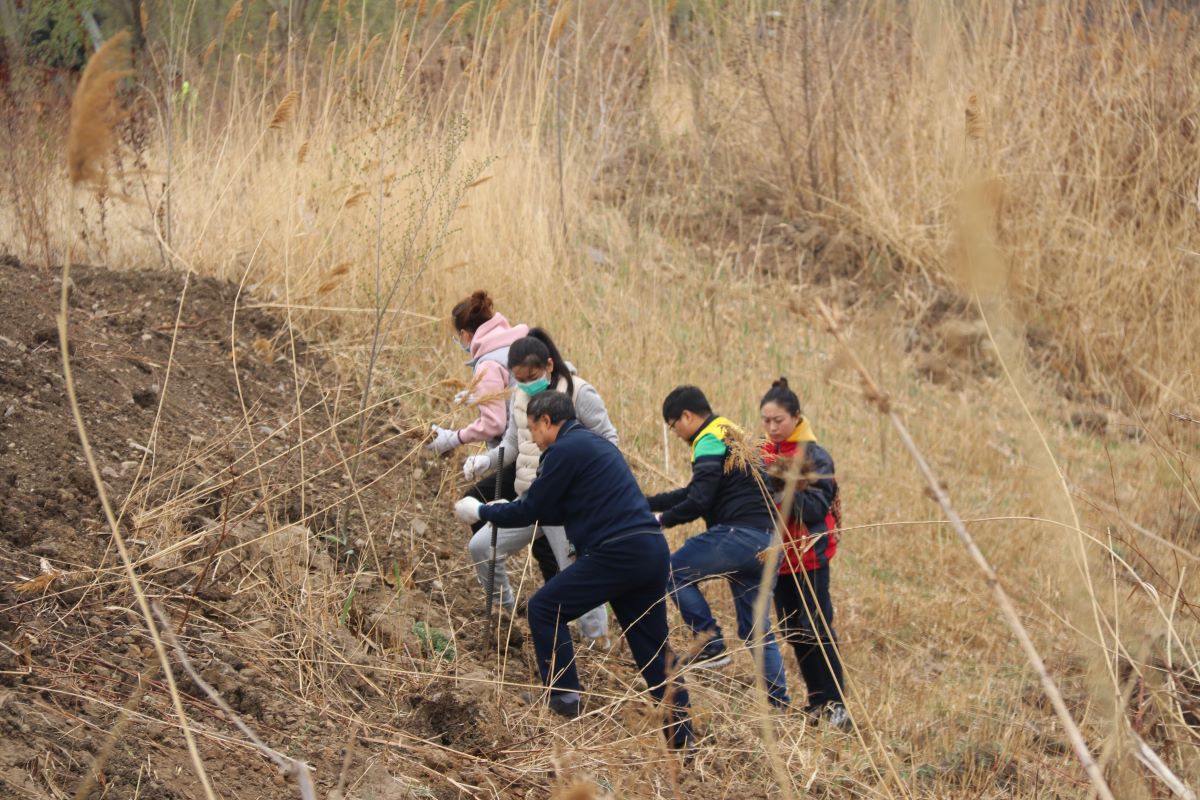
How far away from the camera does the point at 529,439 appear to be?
505 cm

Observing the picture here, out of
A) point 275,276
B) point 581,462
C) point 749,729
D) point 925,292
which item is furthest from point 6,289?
point 925,292

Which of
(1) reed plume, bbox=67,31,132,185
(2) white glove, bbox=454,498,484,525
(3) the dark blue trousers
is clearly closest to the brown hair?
(2) white glove, bbox=454,498,484,525

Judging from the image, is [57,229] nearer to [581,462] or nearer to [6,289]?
[6,289]

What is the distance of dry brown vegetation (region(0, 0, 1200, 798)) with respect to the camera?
353cm

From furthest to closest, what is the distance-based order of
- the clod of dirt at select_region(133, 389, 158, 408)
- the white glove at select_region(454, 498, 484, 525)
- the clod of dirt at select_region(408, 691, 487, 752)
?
the clod of dirt at select_region(133, 389, 158, 408), the white glove at select_region(454, 498, 484, 525), the clod of dirt at select_region(408, 691, 487, 752)

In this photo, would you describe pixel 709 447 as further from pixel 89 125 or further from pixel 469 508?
pixel 89 125

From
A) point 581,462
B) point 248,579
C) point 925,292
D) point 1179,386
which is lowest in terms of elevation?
point 925,292

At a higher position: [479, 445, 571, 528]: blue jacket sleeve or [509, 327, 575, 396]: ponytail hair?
[509, 327, 575, 396]: ponytail hair

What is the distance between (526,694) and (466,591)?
2.93ft

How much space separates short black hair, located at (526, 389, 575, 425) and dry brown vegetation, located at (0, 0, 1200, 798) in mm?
481

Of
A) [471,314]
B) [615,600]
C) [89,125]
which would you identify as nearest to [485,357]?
[471,314]

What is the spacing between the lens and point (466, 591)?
542 cm

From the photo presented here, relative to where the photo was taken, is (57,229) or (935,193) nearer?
(57,229)

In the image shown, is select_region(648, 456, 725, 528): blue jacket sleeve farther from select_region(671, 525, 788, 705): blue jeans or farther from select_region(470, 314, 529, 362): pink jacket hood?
select_region(470, 314, 529, 362): pink jacket hood
